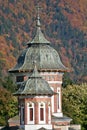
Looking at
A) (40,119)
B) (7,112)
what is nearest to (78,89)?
(7,112)

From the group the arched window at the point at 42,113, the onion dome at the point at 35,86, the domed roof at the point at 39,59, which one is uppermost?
the domed roof at the point at 39,59

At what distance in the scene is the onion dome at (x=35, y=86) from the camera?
7506 cm

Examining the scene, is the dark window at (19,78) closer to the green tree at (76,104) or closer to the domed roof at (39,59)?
the domed roof at (39,59)

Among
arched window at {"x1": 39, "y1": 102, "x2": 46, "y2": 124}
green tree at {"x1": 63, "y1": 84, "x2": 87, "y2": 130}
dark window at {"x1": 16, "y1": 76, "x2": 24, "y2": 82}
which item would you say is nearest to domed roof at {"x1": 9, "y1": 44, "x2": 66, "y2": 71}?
dark window at {"x1": 16, "y1": 76, "x2": 24, "y2": 82}

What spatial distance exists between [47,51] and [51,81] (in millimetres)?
2518

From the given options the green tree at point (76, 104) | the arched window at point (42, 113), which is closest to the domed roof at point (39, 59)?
the arched window at point (42, 113)

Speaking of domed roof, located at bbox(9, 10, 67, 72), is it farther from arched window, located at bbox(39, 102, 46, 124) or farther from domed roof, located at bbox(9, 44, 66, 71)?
arched window, located at bbox(39, 102, 46, 124)

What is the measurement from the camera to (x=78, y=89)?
12500 centimetres

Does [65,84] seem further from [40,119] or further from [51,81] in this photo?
[40,119]

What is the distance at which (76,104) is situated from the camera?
119m

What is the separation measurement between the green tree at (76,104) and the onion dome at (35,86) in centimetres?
3269

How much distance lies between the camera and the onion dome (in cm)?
7506

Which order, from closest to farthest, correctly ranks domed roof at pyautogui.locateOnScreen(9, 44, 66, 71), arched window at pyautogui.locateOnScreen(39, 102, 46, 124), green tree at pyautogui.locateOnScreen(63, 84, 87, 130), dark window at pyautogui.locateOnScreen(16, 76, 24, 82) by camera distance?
arched window at pyautogui.locateOnScreen(39, 102, 46, 124) < domed roof at pyautogui.locateOnScreen(9, 44, 66, 71) < dark window at pyautogui.locateOnScreen(16, 76, 24, 82) < green tree at pyautogui.locateOnScreen(63, 84, 87, 130)

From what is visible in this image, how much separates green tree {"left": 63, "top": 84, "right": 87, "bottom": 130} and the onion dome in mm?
32688
